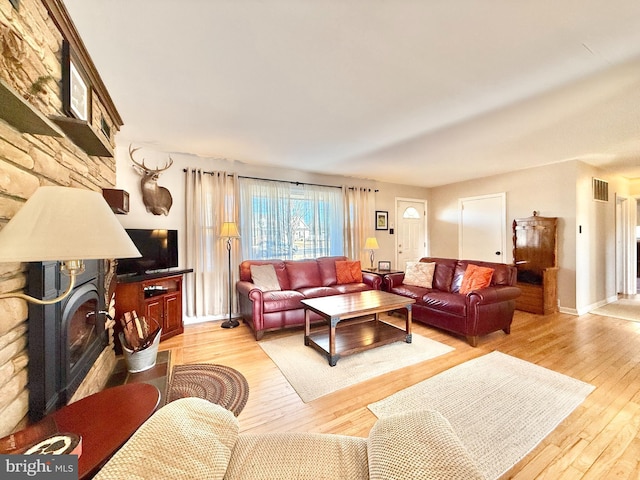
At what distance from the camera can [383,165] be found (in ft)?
Answer: 14.3

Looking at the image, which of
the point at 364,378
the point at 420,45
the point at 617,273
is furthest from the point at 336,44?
the point at 617,273

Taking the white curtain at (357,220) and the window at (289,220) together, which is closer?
the window at (289,220)

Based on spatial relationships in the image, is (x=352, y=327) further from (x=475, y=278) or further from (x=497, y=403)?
(x=475, y=278)

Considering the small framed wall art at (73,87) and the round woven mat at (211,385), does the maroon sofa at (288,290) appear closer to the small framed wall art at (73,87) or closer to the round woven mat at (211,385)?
the round woven mat at (211,385)

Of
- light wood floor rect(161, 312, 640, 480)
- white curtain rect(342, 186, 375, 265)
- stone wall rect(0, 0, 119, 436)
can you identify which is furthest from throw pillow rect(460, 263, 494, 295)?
stone wall rect(0, 0, 119, 436)

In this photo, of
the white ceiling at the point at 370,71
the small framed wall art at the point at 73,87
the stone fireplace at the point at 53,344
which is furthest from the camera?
the small framed wall art at the point at 73,87

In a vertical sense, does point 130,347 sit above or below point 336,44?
below

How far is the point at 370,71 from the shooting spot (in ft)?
6.09

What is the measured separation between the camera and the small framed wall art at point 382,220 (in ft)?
18.2

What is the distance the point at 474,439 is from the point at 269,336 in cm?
233

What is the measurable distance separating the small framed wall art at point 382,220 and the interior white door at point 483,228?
158cm

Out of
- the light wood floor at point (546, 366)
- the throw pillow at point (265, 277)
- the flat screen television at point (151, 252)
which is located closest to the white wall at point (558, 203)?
Answer: the flat screen television at point (151, 252)

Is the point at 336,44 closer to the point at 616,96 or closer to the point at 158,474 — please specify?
the point at 158,474

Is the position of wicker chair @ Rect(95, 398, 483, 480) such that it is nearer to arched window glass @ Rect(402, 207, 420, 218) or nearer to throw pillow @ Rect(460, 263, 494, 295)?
throw pillow @ Rect(460, 263, 494, 295)
